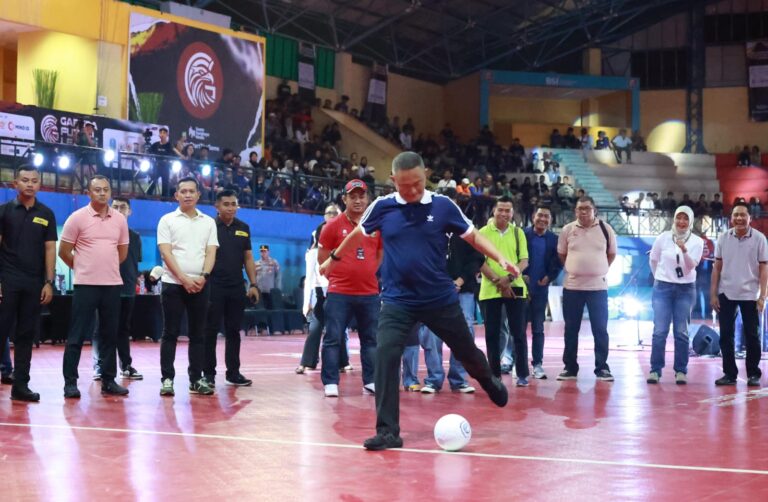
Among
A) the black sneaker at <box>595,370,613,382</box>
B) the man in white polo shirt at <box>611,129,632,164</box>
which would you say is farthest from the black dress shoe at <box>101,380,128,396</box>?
the man in white polo shirt at <box>611,129,632,164</box>

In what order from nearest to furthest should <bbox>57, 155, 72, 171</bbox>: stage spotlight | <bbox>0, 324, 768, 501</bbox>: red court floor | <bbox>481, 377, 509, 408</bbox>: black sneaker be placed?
<bbox>0, 324, 768, 501</bbox>: red court floor → <bbox>481, 377, 509, 408</bbox>: black sneaker → <bbox>57, 155, 72, 171</bbox>: stage spotlight

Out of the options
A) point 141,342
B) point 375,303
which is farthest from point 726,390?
point 141,342

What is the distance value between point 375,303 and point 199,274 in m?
1.55

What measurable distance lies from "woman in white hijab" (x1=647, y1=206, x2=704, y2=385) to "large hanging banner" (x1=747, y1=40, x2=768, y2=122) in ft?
112

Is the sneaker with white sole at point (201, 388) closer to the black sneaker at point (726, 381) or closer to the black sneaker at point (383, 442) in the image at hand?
the black sneaker at point (383, 442)

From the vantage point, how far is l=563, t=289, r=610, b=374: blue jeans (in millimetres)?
10570

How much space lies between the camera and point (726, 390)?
9672 mm

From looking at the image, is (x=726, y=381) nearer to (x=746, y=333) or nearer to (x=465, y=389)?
(x=746, y=333)

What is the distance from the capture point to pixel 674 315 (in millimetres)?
10500

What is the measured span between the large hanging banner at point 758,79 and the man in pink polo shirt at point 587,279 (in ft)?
113

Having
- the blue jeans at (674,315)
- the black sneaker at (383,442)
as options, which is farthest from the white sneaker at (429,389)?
the black sneaker at (383,442)

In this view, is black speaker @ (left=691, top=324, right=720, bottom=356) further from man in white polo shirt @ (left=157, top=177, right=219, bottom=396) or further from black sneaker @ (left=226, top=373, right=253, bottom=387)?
man in white polo shirt @ (left=157, top=177, right=219, bottom=396)

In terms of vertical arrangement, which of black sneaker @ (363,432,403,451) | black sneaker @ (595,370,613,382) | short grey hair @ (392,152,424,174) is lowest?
black sneaker @ (363,432,403,451)

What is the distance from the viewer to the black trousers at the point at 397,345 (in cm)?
622
